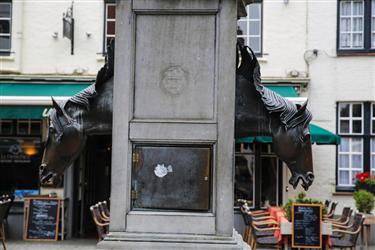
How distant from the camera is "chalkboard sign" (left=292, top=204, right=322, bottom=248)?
12.6 metres

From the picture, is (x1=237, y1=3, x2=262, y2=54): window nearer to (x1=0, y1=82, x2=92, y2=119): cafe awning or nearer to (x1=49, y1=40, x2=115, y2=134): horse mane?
(x1=0, y1=82, x2=92, y2=119): cafe awning

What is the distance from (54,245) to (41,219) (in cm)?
101

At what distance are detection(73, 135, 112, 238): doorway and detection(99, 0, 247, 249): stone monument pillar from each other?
12377 mm

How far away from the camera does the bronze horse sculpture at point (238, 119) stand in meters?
6.57

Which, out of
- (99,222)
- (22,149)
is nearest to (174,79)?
(99,222)

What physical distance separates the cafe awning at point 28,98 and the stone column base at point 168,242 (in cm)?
1003

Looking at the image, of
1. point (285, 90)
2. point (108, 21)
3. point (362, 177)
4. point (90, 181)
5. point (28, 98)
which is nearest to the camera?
point (28, 98)

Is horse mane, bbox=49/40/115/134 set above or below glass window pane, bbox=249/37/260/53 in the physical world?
below

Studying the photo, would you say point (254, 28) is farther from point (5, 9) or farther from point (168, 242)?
point (168, 242)

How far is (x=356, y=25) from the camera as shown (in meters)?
18.2

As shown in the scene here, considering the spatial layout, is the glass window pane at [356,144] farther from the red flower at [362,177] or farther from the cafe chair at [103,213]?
the cafe chair at [103,213]

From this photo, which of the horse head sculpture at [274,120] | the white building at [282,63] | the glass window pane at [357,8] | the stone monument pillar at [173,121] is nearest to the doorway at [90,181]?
the white building at [282,63]

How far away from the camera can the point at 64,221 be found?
17828mm

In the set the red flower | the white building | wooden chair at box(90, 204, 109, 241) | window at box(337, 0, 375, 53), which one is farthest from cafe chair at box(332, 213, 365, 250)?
window at box(337, 0, 375, 53)
